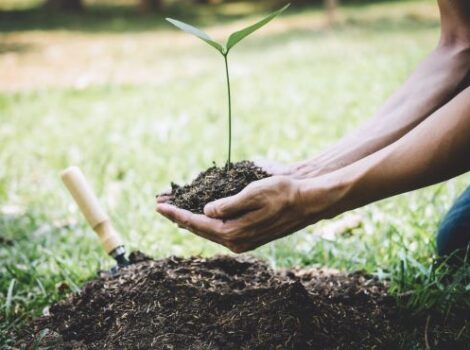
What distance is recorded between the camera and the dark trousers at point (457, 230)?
215 centimetres

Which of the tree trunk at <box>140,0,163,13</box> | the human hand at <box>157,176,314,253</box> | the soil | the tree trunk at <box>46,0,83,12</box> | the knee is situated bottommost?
the knee

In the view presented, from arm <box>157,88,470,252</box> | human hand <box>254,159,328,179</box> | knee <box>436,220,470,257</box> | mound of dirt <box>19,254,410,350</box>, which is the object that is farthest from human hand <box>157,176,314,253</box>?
→ knee <box>436,220,470,257</box>

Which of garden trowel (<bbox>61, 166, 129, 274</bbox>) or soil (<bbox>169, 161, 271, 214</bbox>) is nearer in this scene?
soil (<bbox>169, 161, 271, 214</bbox>)

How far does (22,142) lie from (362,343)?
333 centimetres

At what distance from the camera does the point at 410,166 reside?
59.6 inches

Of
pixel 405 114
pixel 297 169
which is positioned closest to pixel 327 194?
pixel 297 169

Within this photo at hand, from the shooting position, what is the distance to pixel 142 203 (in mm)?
3209

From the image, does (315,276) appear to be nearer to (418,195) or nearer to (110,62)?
(418,195)

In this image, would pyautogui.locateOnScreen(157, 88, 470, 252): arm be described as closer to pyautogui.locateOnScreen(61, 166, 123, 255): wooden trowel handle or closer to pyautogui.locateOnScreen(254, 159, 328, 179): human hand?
pyautogui.locateOnScreen(254, 159, 328, 179): human hand

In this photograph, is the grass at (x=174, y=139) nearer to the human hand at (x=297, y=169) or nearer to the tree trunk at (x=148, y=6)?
the human hand at (x=297, y=169)

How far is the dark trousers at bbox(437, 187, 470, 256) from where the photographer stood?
2.15 metres

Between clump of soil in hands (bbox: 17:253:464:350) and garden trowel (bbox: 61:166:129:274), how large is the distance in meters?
0.10

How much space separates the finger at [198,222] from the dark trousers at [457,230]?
0.97m

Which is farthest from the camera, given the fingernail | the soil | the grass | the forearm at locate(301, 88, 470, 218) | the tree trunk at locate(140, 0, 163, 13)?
the tree trunk at locate(140, 0, 163, 13)
